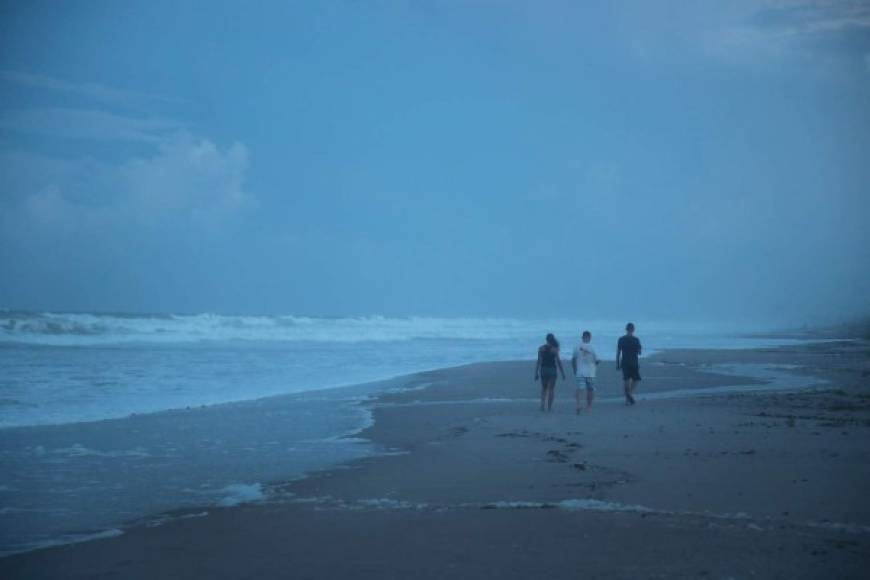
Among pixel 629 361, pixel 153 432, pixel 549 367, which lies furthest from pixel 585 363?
pixel 153 432

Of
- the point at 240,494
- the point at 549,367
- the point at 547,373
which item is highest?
the point at 549,367

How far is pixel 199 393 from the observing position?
2017cm

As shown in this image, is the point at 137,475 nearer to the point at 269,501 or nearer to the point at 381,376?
the point at 269,501

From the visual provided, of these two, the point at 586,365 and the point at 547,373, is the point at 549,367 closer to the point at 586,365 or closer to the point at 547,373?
the point at 547,373

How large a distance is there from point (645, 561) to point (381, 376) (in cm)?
2184

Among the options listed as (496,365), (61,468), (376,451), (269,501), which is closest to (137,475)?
(61,468)

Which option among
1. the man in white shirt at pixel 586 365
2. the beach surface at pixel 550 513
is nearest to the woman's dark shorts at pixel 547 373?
the man in white shirt at pixel 586 365

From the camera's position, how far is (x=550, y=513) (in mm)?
7340

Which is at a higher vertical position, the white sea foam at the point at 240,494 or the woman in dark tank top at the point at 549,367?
the woman in dark tank top at the point at 549,367

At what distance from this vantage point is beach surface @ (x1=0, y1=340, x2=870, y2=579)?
231 inches

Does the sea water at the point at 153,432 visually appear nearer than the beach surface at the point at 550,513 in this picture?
No

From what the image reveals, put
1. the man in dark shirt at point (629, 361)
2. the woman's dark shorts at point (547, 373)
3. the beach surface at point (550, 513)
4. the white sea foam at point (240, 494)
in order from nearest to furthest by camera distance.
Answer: the beach surface at point (550, 513) < the white sea foam at point (240, 494) < the woman's dark shorts at point (547, 373) < the man in dark shirt at point (629, 361)

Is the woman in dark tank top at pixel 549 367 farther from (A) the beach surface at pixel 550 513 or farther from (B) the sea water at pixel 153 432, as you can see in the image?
(B) the sea water at pixel 153 432

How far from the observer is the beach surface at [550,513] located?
5.86 meters
